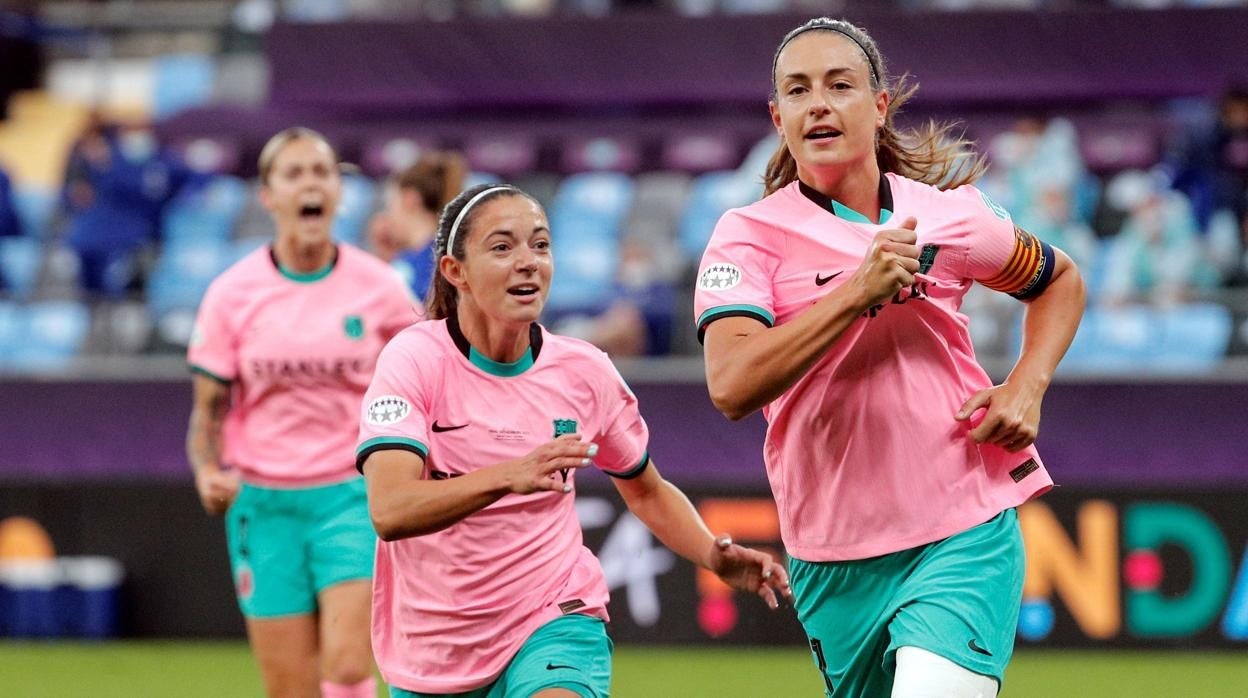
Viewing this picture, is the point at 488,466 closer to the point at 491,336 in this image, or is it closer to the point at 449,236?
the point at 491,336

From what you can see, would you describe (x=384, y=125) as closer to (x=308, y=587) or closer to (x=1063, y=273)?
(x=308, y=587)

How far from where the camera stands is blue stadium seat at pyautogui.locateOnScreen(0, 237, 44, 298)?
49.4ft

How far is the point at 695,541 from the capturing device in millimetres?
4980

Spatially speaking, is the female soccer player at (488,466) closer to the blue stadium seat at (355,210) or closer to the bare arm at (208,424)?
the bare arm at (208,424)

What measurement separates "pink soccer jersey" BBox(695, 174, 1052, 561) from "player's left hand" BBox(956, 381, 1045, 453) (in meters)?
0.10

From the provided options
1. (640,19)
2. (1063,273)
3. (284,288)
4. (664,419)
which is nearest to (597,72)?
(640,19)

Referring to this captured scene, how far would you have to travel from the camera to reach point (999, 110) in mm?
15086

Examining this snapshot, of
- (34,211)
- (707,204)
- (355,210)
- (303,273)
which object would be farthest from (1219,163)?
(34,211)

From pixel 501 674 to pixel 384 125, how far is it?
38.9 feet

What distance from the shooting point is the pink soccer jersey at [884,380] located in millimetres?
4492

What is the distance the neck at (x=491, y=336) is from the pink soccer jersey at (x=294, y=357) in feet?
6.37

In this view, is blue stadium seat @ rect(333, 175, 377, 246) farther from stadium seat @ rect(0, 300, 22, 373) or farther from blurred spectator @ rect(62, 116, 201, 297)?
stadium seat @ rect(0, 300, 22, 373)

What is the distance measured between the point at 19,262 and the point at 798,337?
12544 mm

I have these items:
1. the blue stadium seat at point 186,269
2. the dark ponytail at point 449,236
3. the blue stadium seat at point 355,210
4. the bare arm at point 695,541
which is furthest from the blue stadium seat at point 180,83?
the bare arm at point 695,541
